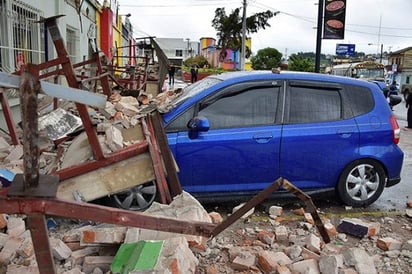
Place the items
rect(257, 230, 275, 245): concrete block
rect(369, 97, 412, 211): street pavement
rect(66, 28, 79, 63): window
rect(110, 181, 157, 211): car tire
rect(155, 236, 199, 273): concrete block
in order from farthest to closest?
1. rect(66, 28, 79, 63): window
2. rect(369, 97, 412, 211): street pavement
3. rect(110, 181, 157, 211): car tire
4. rect(257, 230, 275, 245): concrete block
5. rect(155, 236, 199, 273): concrete block

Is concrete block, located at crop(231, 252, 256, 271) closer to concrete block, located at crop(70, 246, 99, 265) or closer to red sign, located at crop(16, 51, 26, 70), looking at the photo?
concrete block, located at crop(70, 246, 99, 265)

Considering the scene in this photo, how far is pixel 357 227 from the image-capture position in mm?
4469

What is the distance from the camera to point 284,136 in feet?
16.6

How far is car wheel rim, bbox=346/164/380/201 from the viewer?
212 inches

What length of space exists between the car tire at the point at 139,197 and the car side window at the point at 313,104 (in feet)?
5.95

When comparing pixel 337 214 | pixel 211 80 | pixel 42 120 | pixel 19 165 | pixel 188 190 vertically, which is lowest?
pixel 337 214

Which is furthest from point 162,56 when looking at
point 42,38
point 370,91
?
point 370,91

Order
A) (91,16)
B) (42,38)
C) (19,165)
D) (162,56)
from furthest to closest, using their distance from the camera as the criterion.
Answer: (91,16) < (162,56) < (42,38) < (19,165)

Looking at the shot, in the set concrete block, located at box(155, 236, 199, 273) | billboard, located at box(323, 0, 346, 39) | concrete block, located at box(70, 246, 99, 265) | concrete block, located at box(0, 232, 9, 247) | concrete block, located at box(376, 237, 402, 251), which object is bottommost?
concrete block, located at box(376, 237, 402, 251)

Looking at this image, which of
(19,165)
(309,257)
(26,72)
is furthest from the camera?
(19,165)

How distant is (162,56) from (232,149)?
6430 mm

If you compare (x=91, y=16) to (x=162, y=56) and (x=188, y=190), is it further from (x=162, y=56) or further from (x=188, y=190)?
(x=188, y=190)

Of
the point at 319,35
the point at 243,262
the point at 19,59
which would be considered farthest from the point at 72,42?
the point at 243,262

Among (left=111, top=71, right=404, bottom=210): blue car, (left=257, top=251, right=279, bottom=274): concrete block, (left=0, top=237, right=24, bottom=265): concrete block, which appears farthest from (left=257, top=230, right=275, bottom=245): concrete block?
(left=0, top=237, right=24, bottom=265): concrete block
